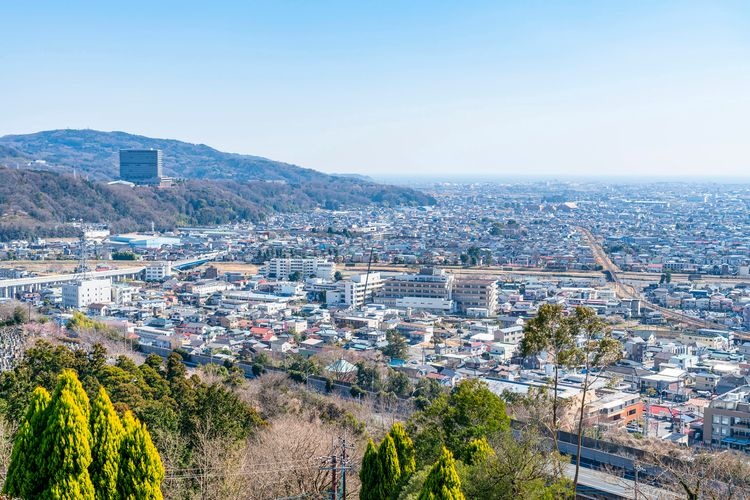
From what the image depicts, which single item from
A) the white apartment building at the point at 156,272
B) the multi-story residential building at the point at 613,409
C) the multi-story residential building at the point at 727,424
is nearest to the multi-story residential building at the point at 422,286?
the white apartment building at the point at 156,272

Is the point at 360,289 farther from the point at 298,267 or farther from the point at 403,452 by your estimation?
the point at 403,452

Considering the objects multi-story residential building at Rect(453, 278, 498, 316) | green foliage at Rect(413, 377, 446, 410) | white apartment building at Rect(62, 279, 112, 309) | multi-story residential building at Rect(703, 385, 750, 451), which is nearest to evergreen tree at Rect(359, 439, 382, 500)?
green foliage at Rect(413, 377, 446, 410)

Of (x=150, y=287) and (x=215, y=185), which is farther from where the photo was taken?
(x=215, y=185)

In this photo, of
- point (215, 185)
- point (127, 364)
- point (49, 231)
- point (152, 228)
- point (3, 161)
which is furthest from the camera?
point (3, 161)

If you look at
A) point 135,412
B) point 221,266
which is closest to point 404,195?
point 221,266

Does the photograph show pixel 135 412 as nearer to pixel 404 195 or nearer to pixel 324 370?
pixel 324 370

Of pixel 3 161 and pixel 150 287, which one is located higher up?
pixel 3 161

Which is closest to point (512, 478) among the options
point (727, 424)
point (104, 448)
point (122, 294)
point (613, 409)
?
point (104, 448)

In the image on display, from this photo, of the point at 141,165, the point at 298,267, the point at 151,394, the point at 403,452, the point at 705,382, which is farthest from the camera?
the point at 141,165
